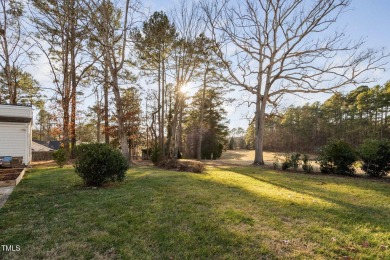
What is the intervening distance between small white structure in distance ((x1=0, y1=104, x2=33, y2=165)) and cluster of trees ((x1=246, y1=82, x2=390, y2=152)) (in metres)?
18.6

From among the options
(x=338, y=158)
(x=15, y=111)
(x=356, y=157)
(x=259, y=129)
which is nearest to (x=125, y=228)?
(x=338, y=158)

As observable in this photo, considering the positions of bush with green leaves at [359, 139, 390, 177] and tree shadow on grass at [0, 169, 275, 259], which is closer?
tree shadow on grass at [0, 169, 275, 259]

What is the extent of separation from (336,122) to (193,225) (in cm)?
3828

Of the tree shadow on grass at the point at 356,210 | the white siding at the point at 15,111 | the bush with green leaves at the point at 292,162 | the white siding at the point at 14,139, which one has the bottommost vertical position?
the tree shadow on grass at the point at 356,210

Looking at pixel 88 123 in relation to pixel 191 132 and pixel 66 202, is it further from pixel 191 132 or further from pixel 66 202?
pixel 66 202

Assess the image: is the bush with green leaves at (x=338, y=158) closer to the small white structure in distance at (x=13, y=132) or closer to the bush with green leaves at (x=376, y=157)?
the bush with green leaves at (x=376, y=157)

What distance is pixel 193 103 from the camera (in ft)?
82.8

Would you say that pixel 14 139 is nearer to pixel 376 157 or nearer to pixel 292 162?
pixel 292 162

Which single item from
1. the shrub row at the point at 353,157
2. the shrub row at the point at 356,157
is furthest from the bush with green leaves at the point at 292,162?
the shrub row at the point at 356,157

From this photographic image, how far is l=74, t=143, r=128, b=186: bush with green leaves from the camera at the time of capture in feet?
19.8

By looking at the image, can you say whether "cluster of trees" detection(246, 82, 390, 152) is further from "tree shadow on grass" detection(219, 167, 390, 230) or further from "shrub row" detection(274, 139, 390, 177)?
"tree shadow on grass" detection(219, 167, 390, 230)

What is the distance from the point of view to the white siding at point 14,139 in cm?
1155

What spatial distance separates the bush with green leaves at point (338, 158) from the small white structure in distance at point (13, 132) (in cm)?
1491

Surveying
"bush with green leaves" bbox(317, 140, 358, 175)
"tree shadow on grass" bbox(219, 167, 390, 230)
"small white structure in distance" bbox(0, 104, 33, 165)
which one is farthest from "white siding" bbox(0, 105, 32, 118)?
"bush with green leaves" bbox(317, 140, 358, 175)
